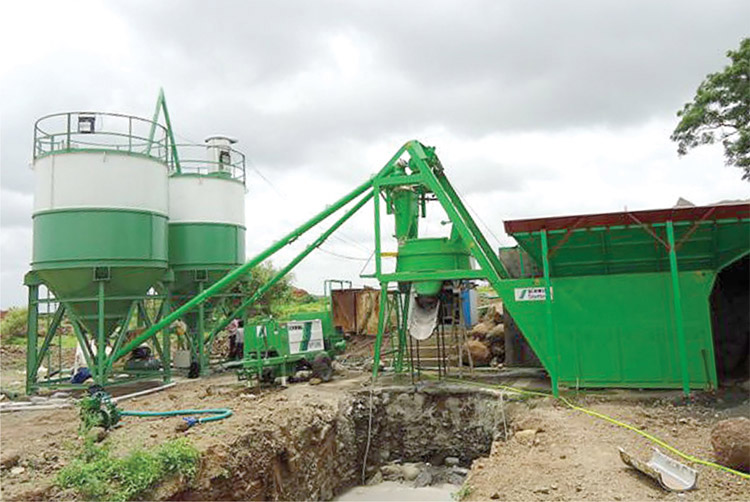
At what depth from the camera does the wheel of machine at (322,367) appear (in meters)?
13.9

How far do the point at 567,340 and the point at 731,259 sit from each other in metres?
3.55

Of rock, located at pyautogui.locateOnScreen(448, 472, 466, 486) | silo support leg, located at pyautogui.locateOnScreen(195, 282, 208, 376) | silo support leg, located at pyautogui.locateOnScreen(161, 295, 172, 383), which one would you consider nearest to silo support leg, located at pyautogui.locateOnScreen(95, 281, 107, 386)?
silo support leg, located at pyautogui.locateOnScreen(161, 295, 172, 383)

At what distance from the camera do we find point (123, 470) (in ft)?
21.5

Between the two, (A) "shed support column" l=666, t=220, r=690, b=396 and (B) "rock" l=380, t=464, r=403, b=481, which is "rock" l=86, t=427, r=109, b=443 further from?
(A) "shed support column" l=666, t=220, r=690, b=396

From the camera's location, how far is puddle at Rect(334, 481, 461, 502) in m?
10.4

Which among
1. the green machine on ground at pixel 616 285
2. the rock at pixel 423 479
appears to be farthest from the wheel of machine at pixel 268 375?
the rock at pixel 423 479

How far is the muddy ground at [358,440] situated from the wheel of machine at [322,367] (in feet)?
1.63

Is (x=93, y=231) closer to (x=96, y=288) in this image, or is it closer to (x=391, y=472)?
(x=96, y=288)

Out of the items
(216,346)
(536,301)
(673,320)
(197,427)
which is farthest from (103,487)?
(216,346)

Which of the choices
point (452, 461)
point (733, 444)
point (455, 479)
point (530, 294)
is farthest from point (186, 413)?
point (733, 444)

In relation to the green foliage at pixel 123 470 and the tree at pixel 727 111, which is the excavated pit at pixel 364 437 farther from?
the tree at pixel 727 111

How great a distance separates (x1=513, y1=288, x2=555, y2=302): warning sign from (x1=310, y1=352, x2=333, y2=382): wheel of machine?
17.3ft

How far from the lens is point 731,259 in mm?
10945

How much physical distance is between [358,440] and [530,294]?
483 cm
